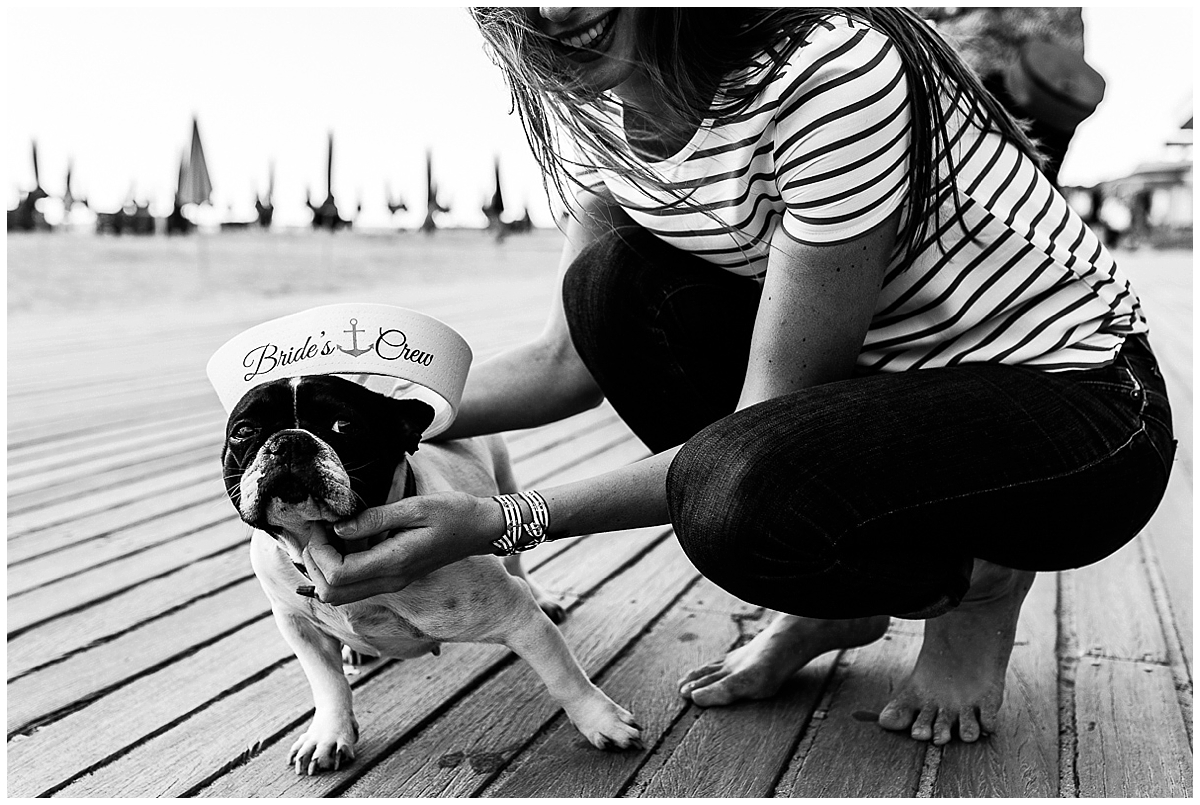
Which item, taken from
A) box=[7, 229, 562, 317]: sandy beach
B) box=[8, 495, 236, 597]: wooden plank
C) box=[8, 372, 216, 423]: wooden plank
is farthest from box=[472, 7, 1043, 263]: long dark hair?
box=[7, 229, 562, 317]: sandy beach

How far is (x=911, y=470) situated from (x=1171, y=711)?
73cm

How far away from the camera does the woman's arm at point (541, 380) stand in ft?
6.72

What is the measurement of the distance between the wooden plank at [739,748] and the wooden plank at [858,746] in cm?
3

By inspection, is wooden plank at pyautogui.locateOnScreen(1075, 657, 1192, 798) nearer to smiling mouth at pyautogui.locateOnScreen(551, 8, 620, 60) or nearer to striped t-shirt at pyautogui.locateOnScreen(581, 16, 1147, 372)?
striped t-shirt at pyautogui.locateOnScreen(581, 16, 1147, 372)

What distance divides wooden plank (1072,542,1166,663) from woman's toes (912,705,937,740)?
1.72 feet

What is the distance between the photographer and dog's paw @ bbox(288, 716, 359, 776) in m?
1.64

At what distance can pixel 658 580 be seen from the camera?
250 cm

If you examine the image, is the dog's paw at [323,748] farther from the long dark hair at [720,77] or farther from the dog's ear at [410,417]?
the long dark hair at [720,77]

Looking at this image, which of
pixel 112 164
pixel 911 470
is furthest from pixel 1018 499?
pixel 112 164

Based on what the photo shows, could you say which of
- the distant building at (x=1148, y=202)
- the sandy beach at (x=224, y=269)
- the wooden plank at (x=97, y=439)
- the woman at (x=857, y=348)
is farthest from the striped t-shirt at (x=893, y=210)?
the distant building at (x=1148, y=202)

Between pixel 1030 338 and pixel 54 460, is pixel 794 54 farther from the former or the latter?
pixel 54 460

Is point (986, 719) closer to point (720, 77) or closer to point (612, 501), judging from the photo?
point (612, 501)

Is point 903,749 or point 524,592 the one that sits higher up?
point 524,592

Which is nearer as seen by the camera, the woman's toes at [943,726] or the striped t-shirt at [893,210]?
the striped t-shirt at [893,210]
